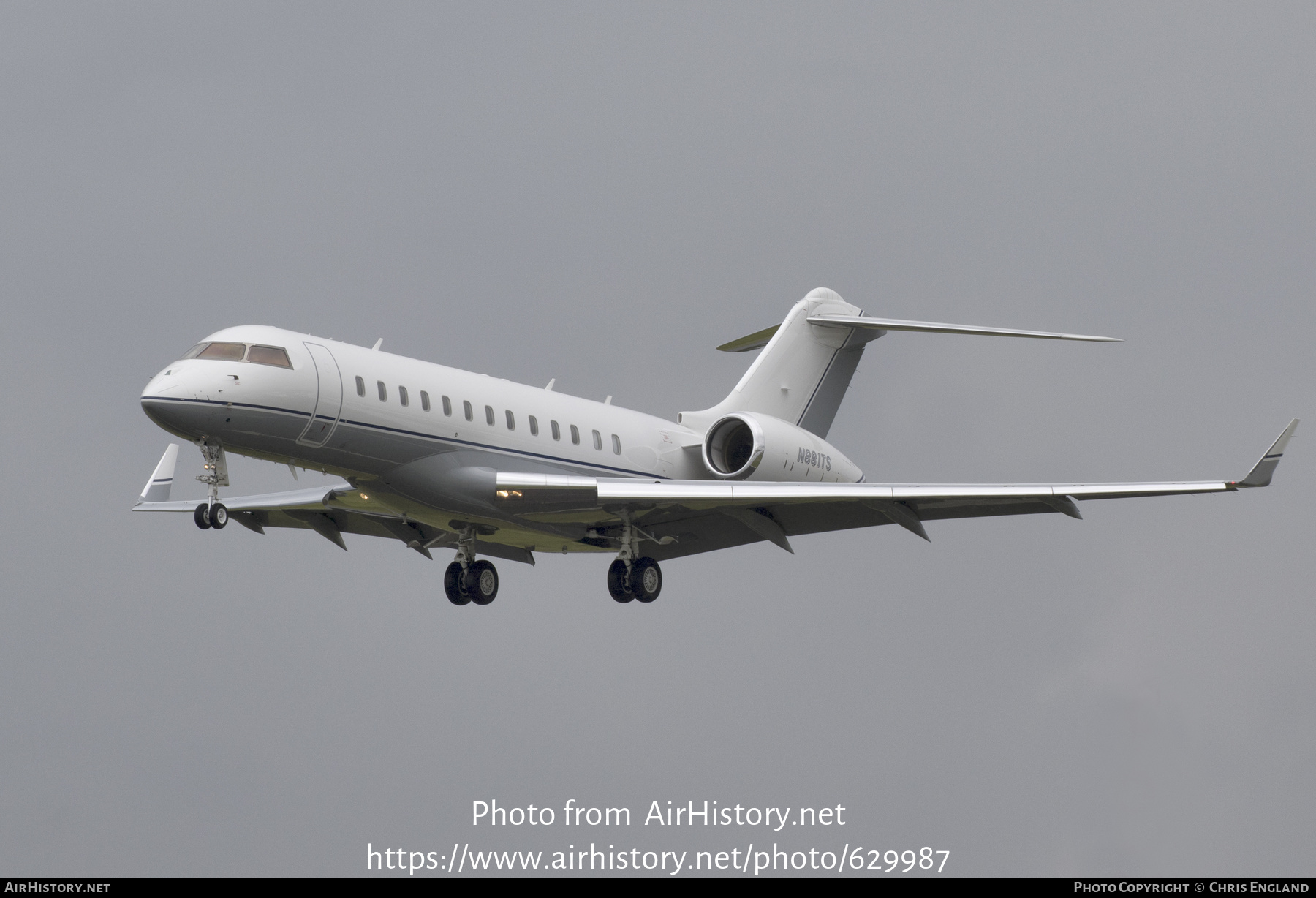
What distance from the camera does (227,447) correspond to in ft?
69.7

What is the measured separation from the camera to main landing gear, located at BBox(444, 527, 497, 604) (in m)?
26.7

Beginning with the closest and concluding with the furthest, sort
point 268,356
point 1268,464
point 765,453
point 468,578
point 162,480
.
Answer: point 1268,464 < point 268,356 < point 765,453 < point 468,578 < point 162,480

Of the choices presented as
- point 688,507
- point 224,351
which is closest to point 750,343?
point 688,507

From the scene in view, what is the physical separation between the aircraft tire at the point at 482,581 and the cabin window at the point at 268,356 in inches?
248

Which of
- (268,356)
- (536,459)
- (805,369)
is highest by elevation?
(805,369)

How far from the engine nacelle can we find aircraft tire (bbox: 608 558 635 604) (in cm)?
222

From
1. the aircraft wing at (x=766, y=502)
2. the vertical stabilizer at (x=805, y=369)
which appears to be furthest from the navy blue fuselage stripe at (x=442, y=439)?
the vertical stabilizer at (x=805, y=369)

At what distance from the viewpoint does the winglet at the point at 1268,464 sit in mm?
19703

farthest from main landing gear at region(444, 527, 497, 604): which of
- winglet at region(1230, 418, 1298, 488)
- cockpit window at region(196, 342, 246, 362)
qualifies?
winglet at region(1230, 418, 1298, 488)

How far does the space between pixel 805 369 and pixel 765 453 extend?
4.27m

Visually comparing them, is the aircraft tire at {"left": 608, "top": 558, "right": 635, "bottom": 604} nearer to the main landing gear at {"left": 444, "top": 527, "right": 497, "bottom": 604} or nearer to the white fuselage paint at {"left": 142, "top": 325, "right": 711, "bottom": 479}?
the white fuselage paint at {"left": 142, "top": 325, "right": 711, "bottom": 479}

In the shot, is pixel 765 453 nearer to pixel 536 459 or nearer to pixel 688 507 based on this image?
pixel 688 507

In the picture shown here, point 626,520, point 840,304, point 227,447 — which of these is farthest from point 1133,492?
point 227,447

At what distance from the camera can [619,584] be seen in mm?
25656
